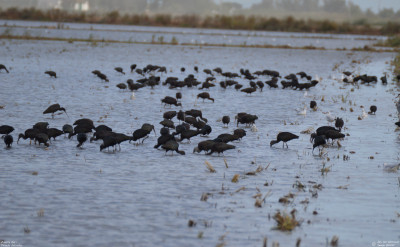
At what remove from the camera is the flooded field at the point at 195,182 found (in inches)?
307

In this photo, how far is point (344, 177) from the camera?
1089 centimetres

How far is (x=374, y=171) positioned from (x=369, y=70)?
2630cm

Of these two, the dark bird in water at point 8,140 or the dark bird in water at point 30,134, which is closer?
the dark bird in water at point 8,140

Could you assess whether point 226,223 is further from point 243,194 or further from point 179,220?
point 243,194

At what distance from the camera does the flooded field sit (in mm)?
7785

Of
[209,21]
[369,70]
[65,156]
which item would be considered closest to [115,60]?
[369,70]

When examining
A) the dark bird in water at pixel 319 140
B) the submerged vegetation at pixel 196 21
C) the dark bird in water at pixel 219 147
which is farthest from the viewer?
the submerged vegetation at pixel 196 21

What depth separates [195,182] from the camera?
10.3 meters

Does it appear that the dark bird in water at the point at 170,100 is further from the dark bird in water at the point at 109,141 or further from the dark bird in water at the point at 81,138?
the dark bird in water at the point at 109,141

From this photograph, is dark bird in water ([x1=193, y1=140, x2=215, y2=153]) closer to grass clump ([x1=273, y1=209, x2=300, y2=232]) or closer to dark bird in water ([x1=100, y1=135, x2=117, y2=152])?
dark bird in water ([x1=100, y1=135, x2=117, y2=152])

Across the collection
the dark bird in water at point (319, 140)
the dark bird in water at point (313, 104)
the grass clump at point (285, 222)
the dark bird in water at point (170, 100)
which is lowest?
the dark bird in water at point (170, 100)

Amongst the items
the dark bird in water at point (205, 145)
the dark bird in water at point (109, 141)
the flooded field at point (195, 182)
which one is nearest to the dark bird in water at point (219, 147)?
the dark bird in water at point (205, 145)

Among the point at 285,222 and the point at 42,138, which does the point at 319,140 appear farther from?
the point at 42,138

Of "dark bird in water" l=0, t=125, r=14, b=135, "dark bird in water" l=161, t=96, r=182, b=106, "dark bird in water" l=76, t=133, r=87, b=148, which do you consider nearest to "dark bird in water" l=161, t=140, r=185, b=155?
"dark bird in water" l=76, t=133, r=87, b=148
